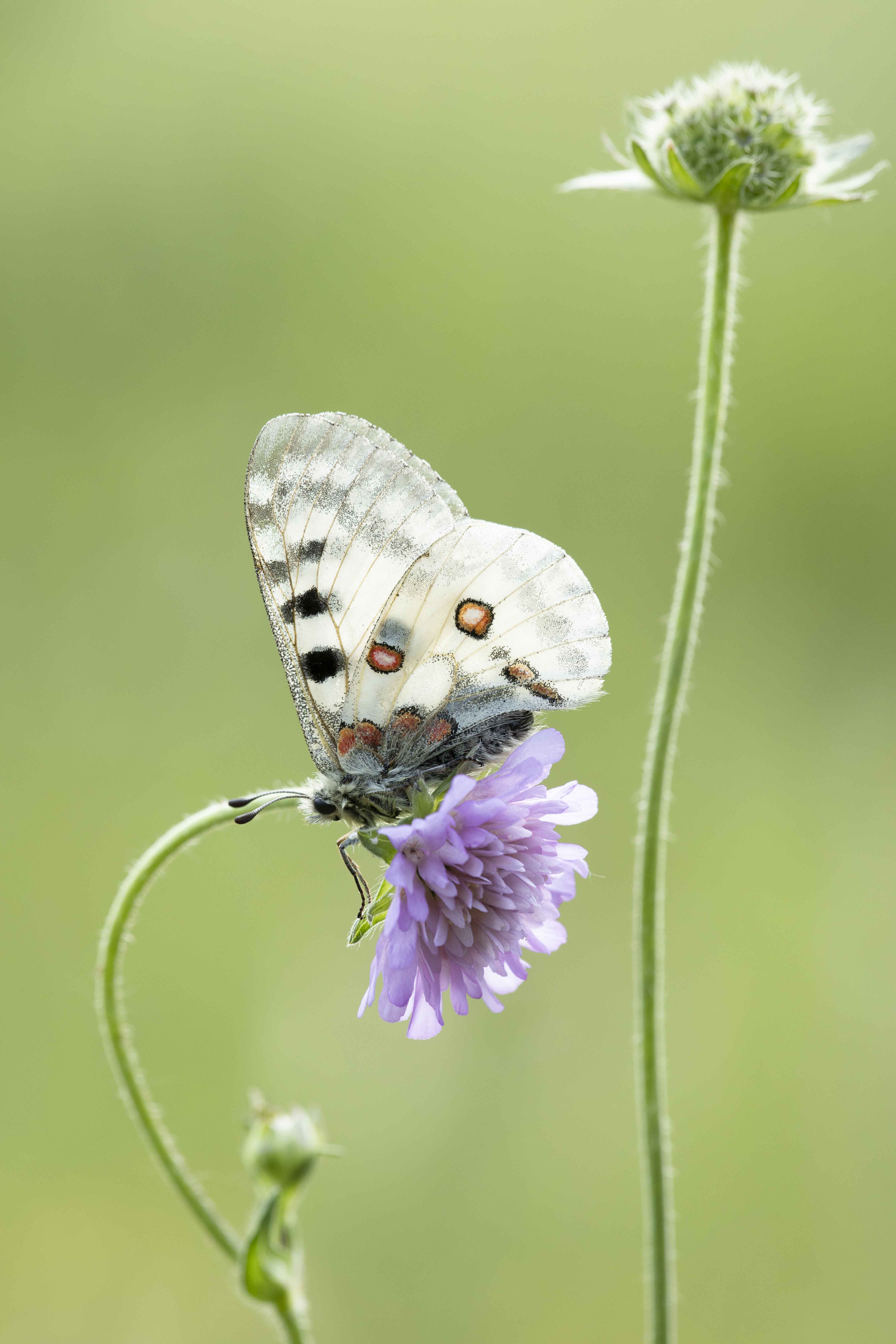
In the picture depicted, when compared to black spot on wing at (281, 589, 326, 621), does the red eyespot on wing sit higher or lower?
lower

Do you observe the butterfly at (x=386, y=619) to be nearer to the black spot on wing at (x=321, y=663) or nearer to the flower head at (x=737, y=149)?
the black spot on wing at (x=321, y=663)

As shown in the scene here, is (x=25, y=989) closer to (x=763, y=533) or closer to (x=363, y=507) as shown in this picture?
(x=363, y=507)

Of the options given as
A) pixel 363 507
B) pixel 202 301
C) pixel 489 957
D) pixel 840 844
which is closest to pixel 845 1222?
pixel 840 844

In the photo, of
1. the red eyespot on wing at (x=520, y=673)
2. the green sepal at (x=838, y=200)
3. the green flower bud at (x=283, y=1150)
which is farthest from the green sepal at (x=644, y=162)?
the green flower bud at (x=283, y=1150)

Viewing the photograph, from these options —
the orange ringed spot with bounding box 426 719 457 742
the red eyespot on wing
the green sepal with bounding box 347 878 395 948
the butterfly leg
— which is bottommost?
the green sepal with bounding box 347 878 395 948

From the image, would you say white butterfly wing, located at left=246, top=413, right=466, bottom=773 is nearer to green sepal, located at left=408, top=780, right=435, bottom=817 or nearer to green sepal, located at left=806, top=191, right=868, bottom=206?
green sepal, located at left=408, top=780, right=435, bottom=817

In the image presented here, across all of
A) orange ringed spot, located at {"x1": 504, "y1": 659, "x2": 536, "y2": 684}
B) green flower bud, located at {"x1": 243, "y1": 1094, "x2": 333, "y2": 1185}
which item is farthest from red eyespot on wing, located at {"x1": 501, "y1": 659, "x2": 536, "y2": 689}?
green flower bud, located at {"x1": 243, "y1": 1094, "x2": 333, "y2": 1185}

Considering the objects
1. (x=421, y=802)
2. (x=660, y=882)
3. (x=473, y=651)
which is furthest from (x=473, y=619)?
(x=660, y=882)
